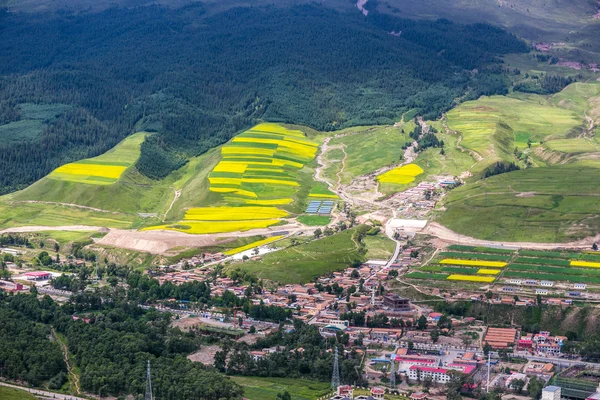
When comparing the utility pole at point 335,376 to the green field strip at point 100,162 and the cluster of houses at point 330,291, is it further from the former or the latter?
the green field strip at point 100,162

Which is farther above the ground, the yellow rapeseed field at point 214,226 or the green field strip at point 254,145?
the green field strip at point 254,145

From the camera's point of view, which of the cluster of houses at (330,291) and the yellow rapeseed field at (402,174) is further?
the yellow rapeseed field at (402,174)

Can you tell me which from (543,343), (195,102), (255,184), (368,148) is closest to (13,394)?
(543,343)

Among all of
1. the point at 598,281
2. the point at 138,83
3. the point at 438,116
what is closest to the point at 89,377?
the point at 598,281

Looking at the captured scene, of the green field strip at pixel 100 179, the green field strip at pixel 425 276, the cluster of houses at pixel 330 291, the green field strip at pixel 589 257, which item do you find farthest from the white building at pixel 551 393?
the green field strip at pixel 100 179

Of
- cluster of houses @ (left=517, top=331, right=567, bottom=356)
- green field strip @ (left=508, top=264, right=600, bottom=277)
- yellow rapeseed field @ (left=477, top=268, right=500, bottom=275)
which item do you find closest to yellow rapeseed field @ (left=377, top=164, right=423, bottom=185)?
green field strip @ (left=508, top=264, right=600, bottom=277)

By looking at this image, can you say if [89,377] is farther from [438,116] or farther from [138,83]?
[138,83]

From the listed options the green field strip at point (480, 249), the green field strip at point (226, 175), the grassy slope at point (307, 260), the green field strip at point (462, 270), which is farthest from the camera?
the green field strip at point (226, 175)
